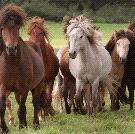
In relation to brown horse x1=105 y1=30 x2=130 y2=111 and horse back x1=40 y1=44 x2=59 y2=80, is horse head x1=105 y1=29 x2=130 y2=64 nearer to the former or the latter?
brown horse x1=105 y1=30 x2=130 y2=111

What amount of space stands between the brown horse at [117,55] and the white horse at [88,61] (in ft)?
1.33

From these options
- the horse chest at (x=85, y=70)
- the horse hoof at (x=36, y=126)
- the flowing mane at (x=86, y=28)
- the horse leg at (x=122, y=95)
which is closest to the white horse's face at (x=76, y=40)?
the flowing mane at (x=86, y=28)

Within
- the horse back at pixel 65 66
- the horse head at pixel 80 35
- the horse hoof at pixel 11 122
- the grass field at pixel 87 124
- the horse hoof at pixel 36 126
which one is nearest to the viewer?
the grass field at pixel 87 124

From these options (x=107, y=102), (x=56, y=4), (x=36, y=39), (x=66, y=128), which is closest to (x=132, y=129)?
(x=66, y=128)

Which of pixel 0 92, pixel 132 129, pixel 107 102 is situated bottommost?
pixel 107 102

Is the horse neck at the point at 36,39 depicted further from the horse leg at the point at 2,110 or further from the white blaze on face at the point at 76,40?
the horse leg at the point at 2,110

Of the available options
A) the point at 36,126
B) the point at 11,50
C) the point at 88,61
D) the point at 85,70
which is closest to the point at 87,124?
the point at 36,126

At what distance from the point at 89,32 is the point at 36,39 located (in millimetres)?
1053

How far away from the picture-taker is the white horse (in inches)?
348

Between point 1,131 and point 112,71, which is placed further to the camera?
point 112,71

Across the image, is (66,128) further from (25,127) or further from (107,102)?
(107,102)

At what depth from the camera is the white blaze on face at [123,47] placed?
9289 millimetres

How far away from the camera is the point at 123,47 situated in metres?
9.39

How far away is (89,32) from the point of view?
898 cm
